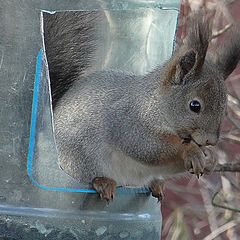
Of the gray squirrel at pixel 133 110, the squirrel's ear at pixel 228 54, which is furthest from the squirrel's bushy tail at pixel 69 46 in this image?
the squirrel's ear at pixel 228 54

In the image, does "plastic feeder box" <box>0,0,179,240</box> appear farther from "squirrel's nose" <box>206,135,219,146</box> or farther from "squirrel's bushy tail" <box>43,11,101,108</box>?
"squirrel's nose" <box>206,135,219,146</box>

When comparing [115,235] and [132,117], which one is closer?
[115,235]

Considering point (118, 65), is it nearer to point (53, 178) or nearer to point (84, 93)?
point (84, 93)

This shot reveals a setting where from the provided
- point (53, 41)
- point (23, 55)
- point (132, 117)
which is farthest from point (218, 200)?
point (23, 55)

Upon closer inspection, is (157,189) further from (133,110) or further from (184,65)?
(184,65)

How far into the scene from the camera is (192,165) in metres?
1.90

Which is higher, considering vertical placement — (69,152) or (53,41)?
(53,41)

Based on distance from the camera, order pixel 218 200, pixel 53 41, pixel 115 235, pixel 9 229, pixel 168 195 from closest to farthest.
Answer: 1. pixel 9 229
2. pixel 115 235
3. pixel 53 41
4. pixel 218 200
5. pixel 168 195

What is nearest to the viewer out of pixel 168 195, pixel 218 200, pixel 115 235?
pixel 115 235

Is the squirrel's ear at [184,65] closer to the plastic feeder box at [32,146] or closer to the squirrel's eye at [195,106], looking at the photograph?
the squirrel's eye at [195,106]

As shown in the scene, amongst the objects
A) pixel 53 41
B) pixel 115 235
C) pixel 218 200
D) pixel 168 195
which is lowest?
pixel 168 195

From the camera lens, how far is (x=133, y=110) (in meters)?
2.01

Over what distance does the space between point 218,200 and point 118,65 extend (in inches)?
38.5

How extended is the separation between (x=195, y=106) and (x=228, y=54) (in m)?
0.15
